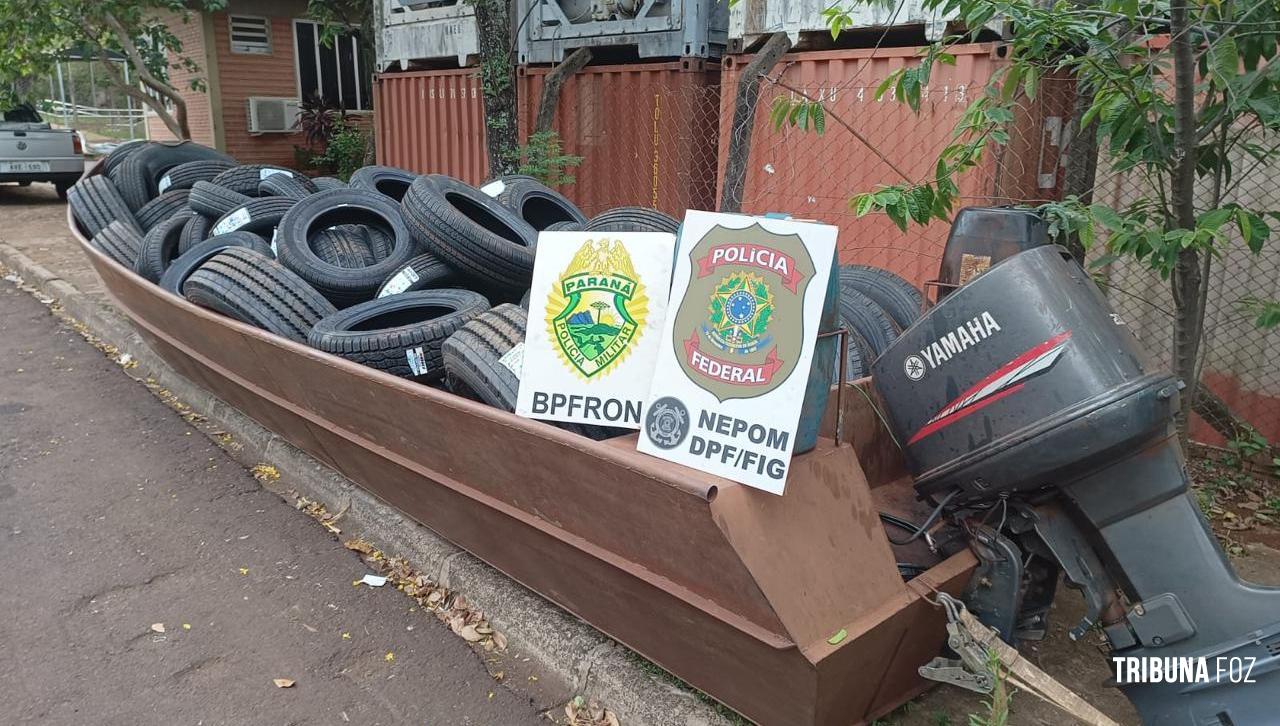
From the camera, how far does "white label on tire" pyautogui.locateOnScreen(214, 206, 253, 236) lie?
18.1 ft

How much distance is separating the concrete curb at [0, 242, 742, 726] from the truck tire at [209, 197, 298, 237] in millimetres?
1098

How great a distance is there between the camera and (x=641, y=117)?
754cm

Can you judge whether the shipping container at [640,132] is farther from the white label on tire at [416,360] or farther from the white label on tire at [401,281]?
the white label on tire at [416,360]

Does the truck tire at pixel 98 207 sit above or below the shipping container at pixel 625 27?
below

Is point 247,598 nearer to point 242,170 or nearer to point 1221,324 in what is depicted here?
point 242,170

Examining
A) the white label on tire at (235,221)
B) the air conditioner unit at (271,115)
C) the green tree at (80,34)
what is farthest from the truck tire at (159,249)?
the air conditioner unit at (271,115)

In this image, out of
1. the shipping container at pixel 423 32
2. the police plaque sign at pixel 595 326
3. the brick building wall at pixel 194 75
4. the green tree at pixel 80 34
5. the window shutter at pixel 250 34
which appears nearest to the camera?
the police plaque sign at pixel 595 326

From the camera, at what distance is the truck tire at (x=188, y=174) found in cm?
687

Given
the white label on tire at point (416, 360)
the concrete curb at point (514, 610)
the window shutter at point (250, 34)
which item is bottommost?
the concrete curb at point (514, 610)

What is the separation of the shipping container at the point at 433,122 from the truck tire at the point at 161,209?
319 centimetres

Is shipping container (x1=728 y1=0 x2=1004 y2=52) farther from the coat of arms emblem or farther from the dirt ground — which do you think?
the coat of arms emblem

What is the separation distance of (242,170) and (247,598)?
162 inches

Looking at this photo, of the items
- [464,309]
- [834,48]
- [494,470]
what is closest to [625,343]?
[494,470]

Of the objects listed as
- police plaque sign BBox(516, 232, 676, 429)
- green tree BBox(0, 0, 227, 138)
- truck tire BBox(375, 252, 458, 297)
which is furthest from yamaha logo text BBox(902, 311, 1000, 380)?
green tree BBox(0, 0, 227, 138)
